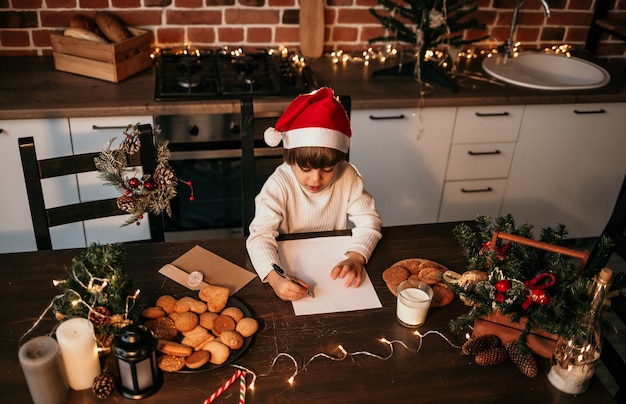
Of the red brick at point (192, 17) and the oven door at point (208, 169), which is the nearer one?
the oven door at point (208, 169)

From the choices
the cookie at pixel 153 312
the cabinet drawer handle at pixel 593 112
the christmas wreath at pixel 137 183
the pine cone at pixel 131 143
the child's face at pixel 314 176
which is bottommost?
the cookie at pixel 153 312

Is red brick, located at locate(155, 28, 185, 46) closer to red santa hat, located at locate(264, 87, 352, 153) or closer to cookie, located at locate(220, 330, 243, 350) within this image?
red santa hat, located at locate(264, 87, 352, 153)

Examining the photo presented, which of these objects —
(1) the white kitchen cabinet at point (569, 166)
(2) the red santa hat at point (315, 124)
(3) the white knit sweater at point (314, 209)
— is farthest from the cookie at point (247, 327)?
(1) the white kitchen cabinet at point (569, 166)

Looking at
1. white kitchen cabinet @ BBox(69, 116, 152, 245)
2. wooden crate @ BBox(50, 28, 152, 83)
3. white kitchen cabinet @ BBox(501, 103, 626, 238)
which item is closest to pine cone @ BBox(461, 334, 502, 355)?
white kitchen cabinet @ BBox(69, 116, 152, 245)

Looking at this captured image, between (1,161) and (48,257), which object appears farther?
(1,161)

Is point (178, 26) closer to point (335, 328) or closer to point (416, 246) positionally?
point (416, 246)

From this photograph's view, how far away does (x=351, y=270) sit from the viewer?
1.55m

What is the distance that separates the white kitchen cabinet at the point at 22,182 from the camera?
2311mm

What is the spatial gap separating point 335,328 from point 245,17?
6.25 feet

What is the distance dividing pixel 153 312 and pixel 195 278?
17 cm

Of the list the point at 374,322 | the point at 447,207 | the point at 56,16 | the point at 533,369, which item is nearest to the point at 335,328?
the point at 374,322

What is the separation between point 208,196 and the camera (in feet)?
8.59

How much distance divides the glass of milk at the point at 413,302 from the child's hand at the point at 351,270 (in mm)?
136

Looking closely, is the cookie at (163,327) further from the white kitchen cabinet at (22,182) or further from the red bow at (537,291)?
the white kitchen cabinet at (22,182)
